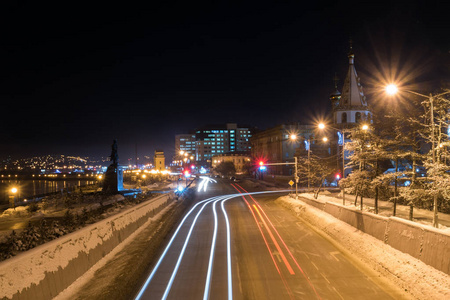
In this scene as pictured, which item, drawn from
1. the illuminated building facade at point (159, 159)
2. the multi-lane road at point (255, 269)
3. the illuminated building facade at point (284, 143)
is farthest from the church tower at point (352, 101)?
the multi-lane road at point (255, 269)

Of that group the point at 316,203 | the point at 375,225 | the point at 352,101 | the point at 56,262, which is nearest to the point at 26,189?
the point at 352,101

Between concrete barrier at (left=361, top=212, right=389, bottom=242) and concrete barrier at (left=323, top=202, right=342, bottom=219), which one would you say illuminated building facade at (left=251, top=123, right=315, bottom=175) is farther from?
concrete barrier at (left=361, top=212, right=389, bottom=242)

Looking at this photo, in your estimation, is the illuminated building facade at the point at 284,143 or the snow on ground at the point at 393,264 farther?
the illuminated building facade at the point at 284,143

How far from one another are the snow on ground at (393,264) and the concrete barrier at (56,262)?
970 cm

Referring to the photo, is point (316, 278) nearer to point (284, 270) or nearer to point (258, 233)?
point (284, 270)

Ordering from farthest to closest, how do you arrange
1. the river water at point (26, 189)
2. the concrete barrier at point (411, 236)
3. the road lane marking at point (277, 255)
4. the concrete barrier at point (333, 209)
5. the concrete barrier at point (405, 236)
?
the river water at point (26, 189)
the concrete barrier at point (333, 209)
the road lane marking at point (277, 255)
the concrete barrier at point (405, 236)
the concrete barrier at point (411, 236)

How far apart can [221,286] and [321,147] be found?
7279cm

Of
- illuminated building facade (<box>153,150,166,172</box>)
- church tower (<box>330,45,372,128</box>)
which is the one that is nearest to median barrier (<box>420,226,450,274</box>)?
church tower (<box>330,45,372,128</box>)

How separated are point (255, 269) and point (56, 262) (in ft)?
20.4

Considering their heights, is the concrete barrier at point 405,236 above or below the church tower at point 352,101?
below

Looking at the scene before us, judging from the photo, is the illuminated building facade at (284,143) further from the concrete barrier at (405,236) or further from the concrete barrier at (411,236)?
the concrete barrier at (405,236)

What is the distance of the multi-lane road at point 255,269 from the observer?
29.1 ft

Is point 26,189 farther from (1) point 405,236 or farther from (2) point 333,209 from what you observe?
(1) point 405,236

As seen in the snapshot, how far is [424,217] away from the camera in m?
21.4
